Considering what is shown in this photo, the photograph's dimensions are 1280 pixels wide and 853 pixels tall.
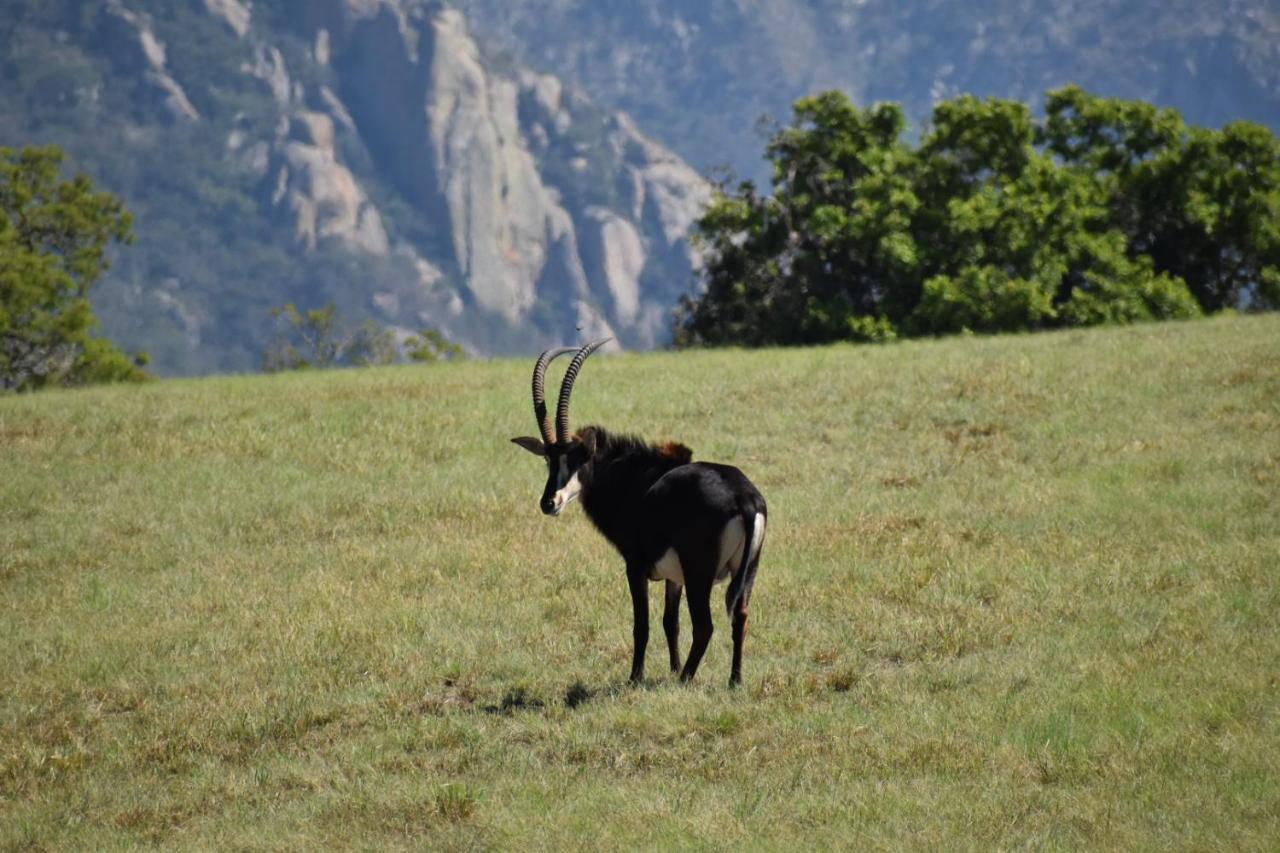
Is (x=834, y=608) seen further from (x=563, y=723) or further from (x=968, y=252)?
(x=968, y=252)

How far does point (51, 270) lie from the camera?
57.5m

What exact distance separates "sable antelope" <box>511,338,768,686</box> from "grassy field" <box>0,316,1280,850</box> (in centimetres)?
65

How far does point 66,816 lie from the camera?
9773 mm

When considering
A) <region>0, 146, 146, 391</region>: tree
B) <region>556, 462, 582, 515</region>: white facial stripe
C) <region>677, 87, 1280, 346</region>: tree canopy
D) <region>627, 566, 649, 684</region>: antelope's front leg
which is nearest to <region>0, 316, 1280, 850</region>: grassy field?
<region>627, 566, 649, 684</region>: antelope's front leg

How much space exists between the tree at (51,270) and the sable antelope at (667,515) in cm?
4785

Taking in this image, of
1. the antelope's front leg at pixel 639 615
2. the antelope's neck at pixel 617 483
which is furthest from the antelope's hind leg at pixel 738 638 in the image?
the antelope's neck at pixel 617 483

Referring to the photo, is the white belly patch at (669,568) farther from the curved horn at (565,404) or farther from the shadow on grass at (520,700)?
the curved horn at (565,404)

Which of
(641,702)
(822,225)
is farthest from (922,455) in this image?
(822,225)

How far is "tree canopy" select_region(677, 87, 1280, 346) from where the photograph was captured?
166 ft

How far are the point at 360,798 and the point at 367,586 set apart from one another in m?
6.42

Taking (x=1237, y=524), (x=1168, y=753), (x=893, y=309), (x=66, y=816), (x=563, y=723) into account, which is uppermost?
(x=893, y=309)

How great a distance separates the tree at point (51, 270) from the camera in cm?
5650

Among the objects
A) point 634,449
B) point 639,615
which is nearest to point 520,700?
point 639,615

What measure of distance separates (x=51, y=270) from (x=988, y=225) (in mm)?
36818
